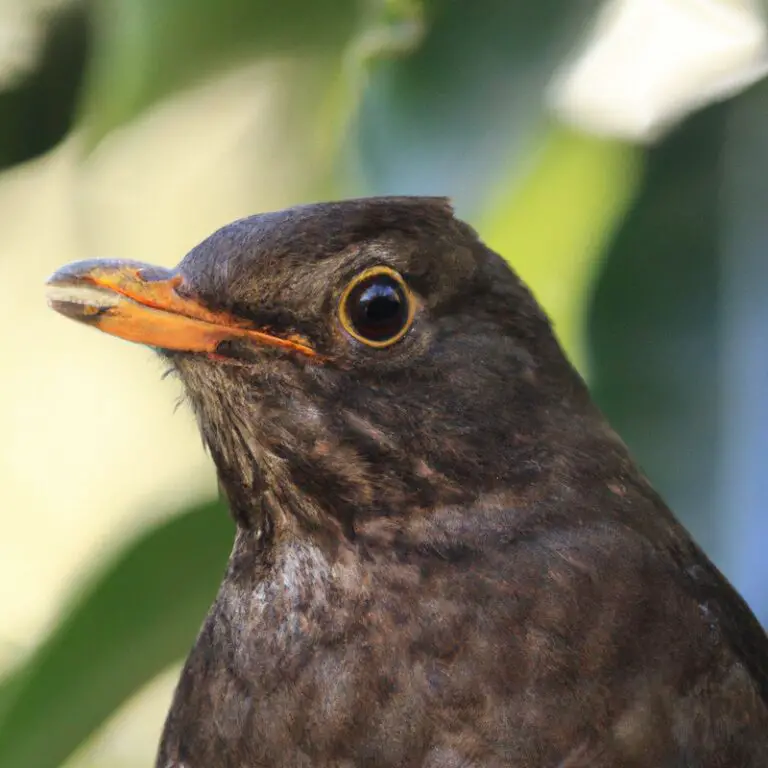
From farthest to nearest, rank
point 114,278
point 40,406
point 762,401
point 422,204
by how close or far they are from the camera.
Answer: point 40,406
point 762,401
point 422,204
point 114,278

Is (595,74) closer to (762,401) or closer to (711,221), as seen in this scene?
(711,221)

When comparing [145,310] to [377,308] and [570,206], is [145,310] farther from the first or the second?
[570,206]

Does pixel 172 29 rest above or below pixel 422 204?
above

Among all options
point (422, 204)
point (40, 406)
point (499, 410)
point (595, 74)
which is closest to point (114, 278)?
point (422, 204)

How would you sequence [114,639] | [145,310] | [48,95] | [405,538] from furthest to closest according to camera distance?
[48,95]
[114,639]
[405,538]
[145,310]

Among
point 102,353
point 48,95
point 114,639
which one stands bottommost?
point 114,639

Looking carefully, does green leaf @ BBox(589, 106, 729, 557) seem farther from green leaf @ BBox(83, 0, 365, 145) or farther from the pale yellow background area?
the pale yellow background area

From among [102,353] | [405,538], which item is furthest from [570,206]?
[102,353]
